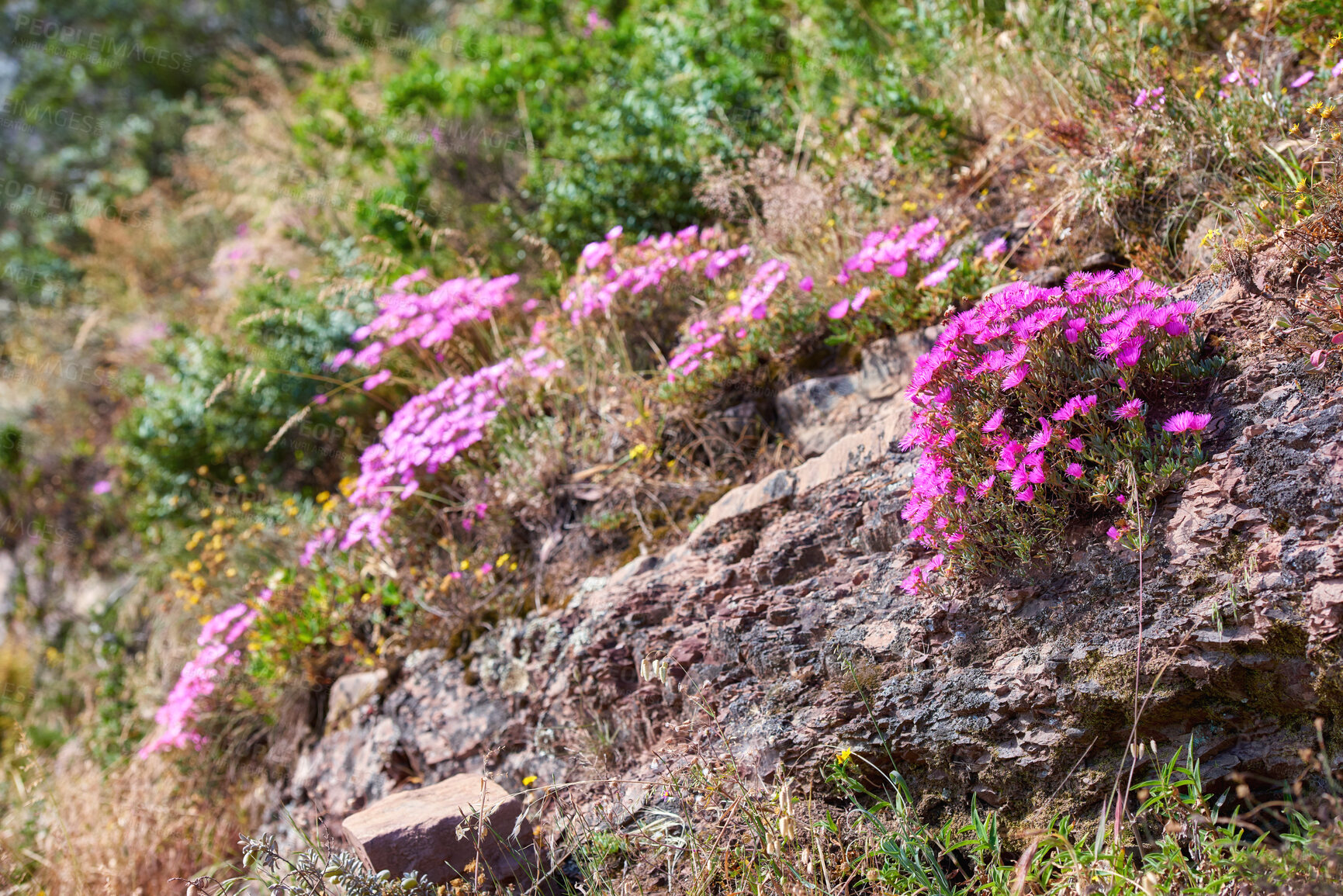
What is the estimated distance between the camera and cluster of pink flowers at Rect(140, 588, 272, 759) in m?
4.09

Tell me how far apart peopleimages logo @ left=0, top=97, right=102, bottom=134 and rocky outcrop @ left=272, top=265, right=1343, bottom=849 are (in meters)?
12.6

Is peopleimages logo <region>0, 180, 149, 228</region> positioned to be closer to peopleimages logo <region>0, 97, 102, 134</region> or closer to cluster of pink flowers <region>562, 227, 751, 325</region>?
peopleimages logo <region>0, 97, 102, 134</region>

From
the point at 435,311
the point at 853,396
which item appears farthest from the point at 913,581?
the point at 435,311

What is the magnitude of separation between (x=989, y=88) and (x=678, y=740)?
131 inches

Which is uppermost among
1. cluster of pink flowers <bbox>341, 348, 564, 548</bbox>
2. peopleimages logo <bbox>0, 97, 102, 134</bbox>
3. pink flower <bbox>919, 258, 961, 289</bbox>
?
peopleimages logo <bbox>0, 97, 102, 134</bbox>

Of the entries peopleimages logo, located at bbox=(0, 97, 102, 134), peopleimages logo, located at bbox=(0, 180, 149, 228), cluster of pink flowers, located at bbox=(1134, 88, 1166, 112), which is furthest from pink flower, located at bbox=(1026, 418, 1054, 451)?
peopleimages logo, located at bbox=(0, 97, 102, 134)

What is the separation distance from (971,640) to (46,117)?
1494cm

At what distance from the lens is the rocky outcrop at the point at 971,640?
6.63ft

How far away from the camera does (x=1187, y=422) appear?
6.92 feet

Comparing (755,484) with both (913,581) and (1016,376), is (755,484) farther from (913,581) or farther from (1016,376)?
(1016,376)

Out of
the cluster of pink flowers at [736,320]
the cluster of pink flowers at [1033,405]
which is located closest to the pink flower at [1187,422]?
the cluster of pink flowers at [1033,405]

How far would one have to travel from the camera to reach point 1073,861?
1.93 m

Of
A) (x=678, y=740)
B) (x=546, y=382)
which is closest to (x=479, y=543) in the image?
(x=546, y=382)

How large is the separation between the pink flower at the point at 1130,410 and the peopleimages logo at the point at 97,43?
14133 millimetres
